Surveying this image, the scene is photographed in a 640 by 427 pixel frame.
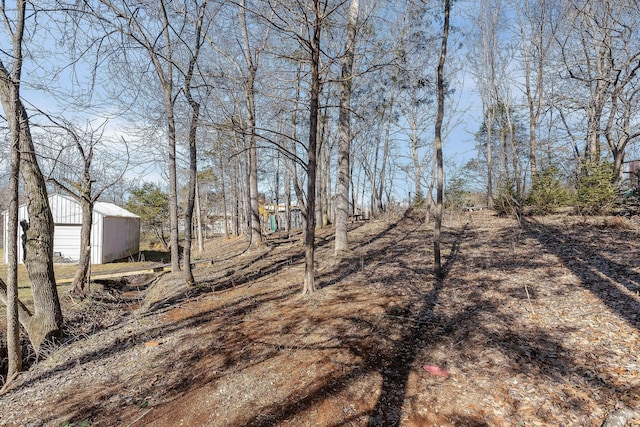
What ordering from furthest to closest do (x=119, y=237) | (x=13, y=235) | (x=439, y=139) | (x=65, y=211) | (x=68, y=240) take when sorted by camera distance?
(x=119, y=237) → (x=65, y=211) → (x=68, y=240) → (x=439, y=139) → (x=13, y=235)

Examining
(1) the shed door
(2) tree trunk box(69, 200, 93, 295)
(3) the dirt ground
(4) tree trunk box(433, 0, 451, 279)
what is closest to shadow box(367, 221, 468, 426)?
(3) the dirt ground

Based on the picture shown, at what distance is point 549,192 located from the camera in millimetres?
10445

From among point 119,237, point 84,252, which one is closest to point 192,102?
point 84,252

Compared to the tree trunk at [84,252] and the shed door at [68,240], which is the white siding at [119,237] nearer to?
the shed door at [68,240]

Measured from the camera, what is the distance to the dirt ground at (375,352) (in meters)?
2.80

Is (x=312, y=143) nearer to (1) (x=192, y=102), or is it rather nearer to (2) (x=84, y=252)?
(1) (x=192, y=102)

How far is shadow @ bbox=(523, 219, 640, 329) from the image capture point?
4121mm

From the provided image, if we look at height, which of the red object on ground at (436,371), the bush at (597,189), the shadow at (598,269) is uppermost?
the bush at (597,189)

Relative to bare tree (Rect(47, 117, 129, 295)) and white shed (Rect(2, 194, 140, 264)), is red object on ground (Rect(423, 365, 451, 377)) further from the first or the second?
white shed (Rect(2, 194, 140, 264))

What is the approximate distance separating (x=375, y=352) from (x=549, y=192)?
9923 mm

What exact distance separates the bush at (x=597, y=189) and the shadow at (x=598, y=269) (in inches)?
62.4

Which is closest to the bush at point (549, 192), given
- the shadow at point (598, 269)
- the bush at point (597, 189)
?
the bush at point (597, 189)

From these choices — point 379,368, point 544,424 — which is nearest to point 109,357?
point 379,368

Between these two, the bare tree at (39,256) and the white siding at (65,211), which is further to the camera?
the white siding at (65,211)
